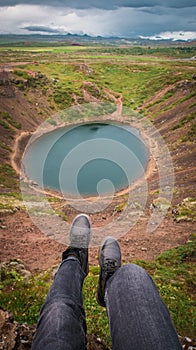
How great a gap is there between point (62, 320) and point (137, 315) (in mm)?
679

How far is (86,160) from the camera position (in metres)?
34.0

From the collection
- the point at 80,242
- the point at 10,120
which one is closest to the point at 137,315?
the point at 80,242

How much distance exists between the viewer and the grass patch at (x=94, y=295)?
4613 millimetres

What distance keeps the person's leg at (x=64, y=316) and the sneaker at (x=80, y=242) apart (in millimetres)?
418

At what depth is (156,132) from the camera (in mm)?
44156

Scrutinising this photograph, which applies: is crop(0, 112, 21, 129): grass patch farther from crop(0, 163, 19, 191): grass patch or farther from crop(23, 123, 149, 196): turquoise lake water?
crop(0, 163, 19, 191): grass patch

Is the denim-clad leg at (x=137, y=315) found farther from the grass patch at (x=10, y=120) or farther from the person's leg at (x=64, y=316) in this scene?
the grass patch at (x=10, y=120)

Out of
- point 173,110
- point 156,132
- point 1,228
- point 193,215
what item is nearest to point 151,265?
point 193,215

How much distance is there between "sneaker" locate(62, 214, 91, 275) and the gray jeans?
1.12 meters

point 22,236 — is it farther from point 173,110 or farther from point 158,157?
point 173,110

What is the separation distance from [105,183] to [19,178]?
9.03 metres

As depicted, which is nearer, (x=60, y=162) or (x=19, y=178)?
(x=19, y=178)

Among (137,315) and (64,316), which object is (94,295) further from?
(137,315)

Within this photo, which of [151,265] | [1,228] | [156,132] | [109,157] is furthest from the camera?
[156,132]
